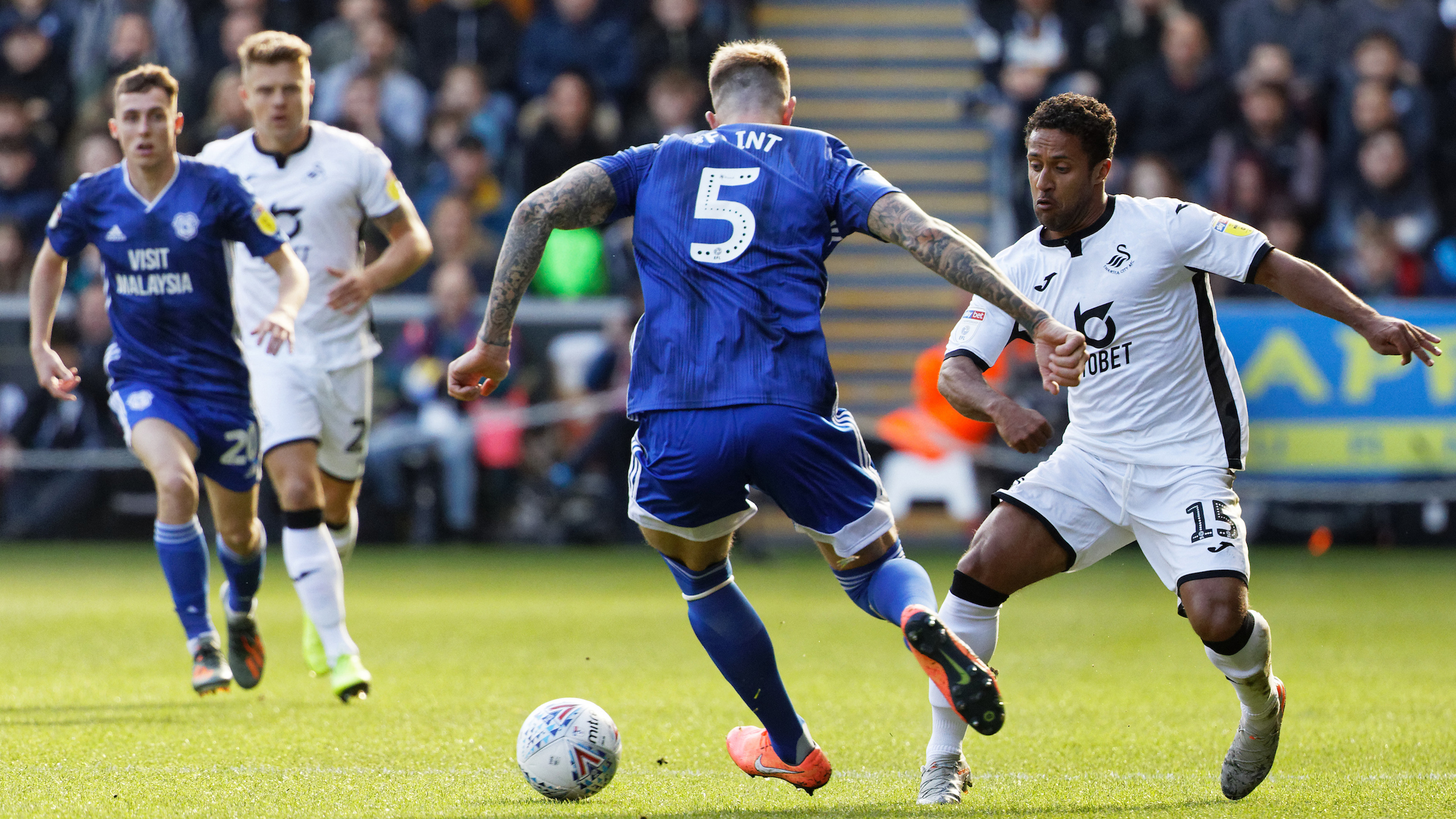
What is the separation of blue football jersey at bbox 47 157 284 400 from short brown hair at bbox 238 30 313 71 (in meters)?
0.54

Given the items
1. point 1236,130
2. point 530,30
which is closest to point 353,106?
point 530,30

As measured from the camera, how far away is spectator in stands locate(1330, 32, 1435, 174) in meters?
15.1

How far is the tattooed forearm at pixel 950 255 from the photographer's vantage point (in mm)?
4418

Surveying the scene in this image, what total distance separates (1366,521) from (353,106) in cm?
947

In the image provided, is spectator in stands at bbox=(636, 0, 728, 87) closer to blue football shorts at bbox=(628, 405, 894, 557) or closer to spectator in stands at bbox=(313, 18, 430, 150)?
spectator in stands at bbox=(313, 18, 430, 150)

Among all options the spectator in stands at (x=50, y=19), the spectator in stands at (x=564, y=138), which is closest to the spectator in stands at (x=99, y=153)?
the spectator in stands at (x=50, y=19)

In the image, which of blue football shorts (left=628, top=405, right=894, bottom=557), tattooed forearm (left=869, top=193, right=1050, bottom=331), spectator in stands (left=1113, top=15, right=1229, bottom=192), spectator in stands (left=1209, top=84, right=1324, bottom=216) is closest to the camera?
tattooed forearm (left=869, top=193, right=1050, bottom=331)

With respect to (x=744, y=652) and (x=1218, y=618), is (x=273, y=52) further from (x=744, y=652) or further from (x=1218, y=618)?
(x=1218, y=618)

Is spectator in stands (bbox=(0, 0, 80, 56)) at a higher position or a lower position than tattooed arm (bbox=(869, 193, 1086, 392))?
lower

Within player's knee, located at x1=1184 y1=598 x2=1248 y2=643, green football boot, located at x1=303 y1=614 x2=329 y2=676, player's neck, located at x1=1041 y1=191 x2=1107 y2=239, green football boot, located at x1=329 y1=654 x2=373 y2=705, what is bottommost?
green football boot, located at x1=303 y1=614 x2=329 y2=676

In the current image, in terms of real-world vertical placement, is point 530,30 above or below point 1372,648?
above

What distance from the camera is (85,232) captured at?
7320 mm

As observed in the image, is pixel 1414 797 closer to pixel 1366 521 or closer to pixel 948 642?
pixel 948 642

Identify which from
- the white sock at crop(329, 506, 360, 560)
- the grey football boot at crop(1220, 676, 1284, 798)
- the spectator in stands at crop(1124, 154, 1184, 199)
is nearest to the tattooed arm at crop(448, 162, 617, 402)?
the grey football boot at crop(1220, 676, 1284, 798)
